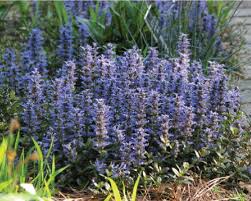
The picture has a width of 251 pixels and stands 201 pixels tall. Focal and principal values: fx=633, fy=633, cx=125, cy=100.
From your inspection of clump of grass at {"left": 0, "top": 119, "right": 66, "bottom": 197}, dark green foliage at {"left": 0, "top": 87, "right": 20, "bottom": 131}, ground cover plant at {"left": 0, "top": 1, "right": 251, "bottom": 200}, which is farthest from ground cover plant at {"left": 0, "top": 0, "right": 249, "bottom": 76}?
clump of grass at {"left": 0, "top": 119, "right": 66, "bottom": 197}

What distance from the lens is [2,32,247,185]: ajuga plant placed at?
349 centimetres

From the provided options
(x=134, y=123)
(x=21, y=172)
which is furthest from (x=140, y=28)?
(x=21, y=172)

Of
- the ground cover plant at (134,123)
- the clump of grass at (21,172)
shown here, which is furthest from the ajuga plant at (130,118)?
the clump of grass at (21,172)

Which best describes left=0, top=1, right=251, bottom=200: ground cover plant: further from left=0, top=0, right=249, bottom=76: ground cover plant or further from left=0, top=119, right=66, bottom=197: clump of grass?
left=0, top=0, right=249, bottom=76: ground cover plant

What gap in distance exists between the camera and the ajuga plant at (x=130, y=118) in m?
3.49

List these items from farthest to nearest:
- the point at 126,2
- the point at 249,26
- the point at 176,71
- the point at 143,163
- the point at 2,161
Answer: the point at 249,26 → the point at 126,2 → the point at 176,71 → the point at 143,163 → the point at 2,161

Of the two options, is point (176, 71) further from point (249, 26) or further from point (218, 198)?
point (249, 26)

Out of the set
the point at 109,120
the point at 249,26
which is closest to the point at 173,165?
the point at 109,120

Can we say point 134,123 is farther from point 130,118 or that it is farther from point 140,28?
point 140,28

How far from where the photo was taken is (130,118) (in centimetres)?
362

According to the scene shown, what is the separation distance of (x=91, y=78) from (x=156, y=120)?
693 mm

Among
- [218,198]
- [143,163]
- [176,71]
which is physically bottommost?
[218,198]

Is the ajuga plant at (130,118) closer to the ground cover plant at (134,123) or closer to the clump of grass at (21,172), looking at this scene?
the ground cover plant at (134,123)

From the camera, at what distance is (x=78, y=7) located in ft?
19.3
